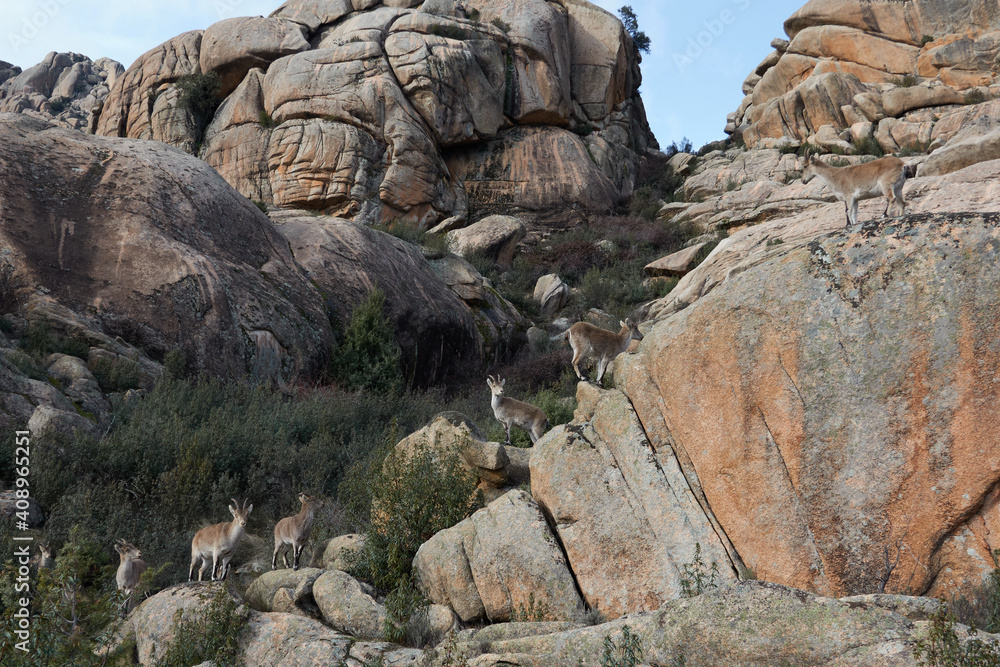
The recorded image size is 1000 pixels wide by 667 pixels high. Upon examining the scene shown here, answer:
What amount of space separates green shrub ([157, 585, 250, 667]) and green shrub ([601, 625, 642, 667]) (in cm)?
289

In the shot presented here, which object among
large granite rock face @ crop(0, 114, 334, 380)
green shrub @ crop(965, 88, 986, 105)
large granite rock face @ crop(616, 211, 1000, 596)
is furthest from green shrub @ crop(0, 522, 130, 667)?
green shrub @ crop(965, 88, 986, 105)

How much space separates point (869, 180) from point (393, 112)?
24.3 meters

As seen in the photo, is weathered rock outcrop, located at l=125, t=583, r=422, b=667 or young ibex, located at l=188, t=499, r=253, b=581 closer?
weathered rock outcrop, located at l=125, t=583, r=422, b=667

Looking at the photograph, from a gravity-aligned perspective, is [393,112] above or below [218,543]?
above

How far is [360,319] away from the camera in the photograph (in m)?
14.8

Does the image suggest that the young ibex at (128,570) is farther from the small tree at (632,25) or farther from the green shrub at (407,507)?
the small tree at (632,25)

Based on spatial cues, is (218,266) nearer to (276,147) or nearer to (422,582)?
(422,582)

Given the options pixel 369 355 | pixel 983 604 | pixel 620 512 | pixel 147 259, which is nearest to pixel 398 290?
pixel 369 355

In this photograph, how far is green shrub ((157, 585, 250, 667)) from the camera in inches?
201

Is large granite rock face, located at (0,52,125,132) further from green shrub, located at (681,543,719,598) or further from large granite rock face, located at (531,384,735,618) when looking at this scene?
green shrub, located at (681,543,719,598)

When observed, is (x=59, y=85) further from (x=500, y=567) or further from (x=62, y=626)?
(x=500, y=567)

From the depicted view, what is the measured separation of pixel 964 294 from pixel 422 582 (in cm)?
510

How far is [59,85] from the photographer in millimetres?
58781

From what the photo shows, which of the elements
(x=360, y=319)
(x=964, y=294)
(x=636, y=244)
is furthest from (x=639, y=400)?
(x=636, y=244)
